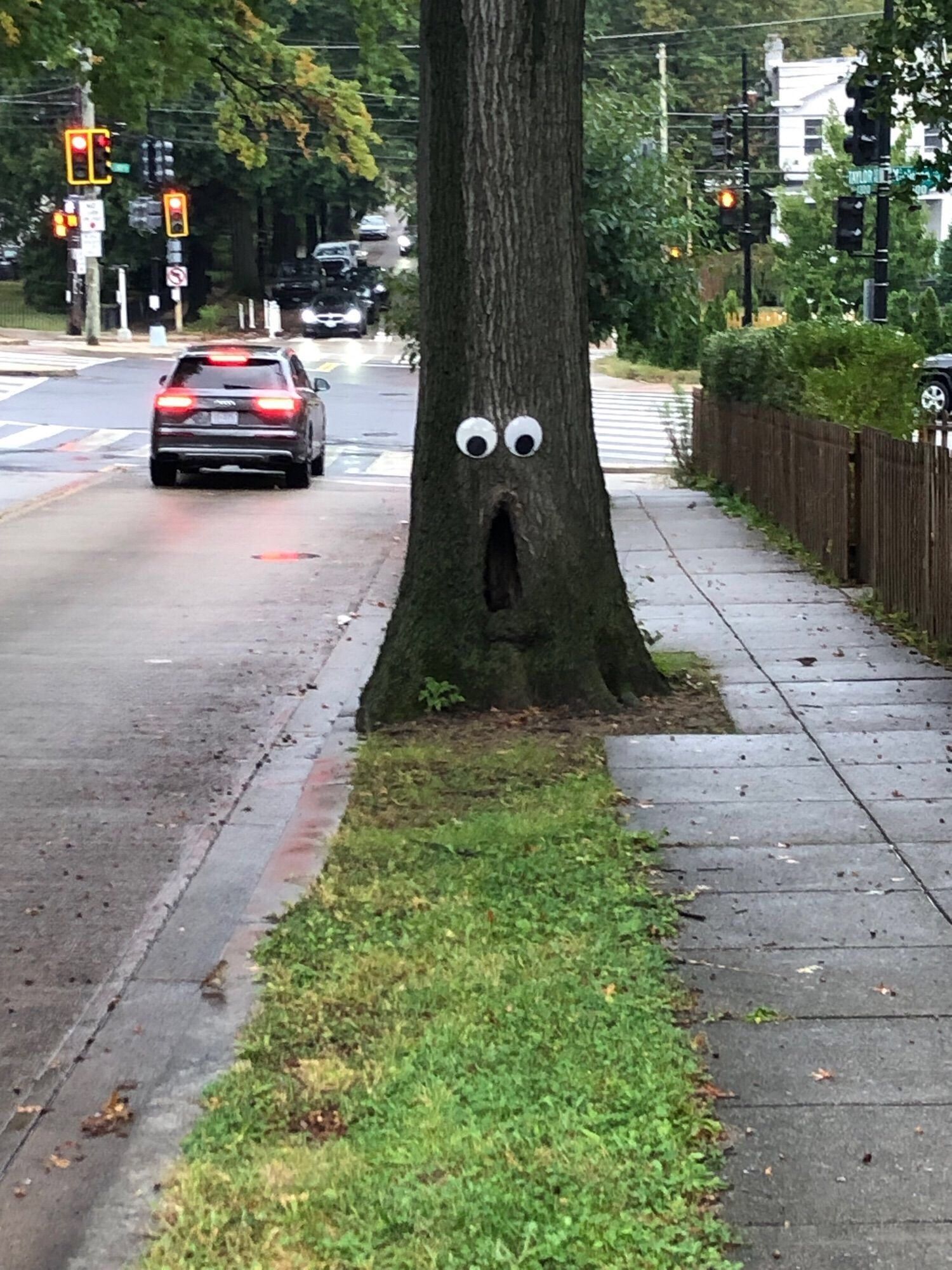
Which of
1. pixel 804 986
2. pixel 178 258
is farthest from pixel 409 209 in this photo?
pixel 178 258

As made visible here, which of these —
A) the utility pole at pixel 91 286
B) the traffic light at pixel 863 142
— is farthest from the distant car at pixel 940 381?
the utility pole at pixel 91 286

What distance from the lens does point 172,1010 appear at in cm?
540

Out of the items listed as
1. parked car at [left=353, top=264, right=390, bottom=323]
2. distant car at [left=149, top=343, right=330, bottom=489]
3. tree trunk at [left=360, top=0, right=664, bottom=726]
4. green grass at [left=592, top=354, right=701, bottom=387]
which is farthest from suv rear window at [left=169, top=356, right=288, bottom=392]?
parked car at [left=353, top=264, right=390, bottom=323]

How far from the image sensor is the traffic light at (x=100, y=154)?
41344 mm

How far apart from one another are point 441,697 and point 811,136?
75207 mm

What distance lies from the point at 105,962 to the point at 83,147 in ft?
126

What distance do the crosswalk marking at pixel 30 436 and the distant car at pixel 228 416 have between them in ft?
23.3

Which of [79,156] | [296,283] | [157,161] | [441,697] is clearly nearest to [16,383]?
[79,156]

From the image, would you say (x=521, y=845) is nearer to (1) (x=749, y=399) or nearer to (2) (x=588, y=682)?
A: (2) (x=588, y=682)

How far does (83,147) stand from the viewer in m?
41.6

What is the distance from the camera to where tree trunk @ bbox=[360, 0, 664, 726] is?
8750mm

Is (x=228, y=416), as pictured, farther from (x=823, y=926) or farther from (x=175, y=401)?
(x=823, y=926)

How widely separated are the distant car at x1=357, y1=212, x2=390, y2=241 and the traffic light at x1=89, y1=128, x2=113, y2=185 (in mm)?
43888

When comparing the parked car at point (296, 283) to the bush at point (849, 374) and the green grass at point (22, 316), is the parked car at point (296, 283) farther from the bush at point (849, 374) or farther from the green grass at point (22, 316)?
the bush at point (849, 374)
